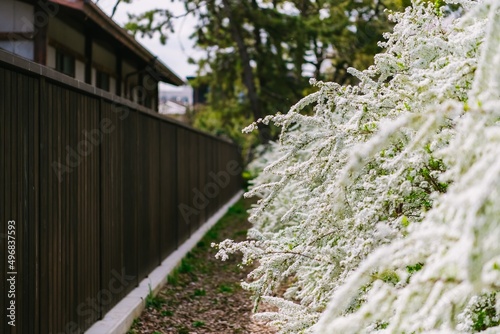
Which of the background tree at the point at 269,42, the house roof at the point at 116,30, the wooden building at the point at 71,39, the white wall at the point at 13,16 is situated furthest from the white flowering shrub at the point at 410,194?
the background tree at the point at 269,42

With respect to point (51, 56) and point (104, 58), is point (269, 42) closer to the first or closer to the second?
point (104, 58)

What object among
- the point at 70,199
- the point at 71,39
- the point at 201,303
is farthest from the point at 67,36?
the point at 70,199

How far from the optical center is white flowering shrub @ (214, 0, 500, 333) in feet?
5.48

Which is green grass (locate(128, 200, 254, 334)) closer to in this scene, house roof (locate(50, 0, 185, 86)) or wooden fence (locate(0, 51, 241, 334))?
wooden fence (locate(0, 51, 241, 334))

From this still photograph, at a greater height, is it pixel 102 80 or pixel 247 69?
pixel 247 69

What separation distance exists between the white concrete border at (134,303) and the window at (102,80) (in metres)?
3.94

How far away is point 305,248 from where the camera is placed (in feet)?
11.7

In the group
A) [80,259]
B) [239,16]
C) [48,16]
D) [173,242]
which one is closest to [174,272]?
[173,242]

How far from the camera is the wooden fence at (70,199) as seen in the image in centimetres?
328

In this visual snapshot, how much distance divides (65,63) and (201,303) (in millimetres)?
4954

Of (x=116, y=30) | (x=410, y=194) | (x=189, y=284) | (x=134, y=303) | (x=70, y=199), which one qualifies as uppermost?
(x=116, y=30)

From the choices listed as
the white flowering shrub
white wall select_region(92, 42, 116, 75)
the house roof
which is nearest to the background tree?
the house roof

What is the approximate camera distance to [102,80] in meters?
11.8

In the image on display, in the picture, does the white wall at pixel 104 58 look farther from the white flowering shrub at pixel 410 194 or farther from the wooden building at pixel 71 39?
the white flowering shrub at pixel 410 194
